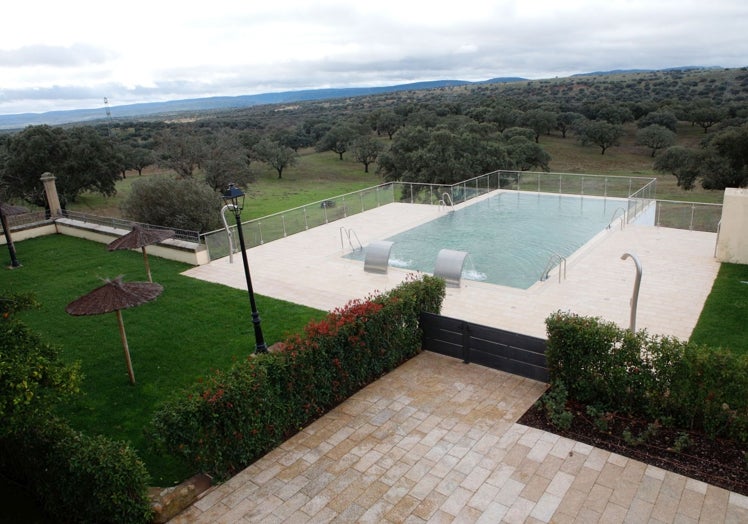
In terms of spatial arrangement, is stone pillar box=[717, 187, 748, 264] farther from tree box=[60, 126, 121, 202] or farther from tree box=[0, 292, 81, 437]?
tree box=[60, 126, 121, 202]

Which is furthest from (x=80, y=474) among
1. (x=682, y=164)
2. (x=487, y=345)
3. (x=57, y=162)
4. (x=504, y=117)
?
(x=504, y=117)

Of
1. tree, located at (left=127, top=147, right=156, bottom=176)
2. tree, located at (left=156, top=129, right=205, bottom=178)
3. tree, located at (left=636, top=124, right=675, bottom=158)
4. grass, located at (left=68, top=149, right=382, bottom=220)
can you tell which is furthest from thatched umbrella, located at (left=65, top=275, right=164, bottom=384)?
tree, located at (left=636, top=124, right=675, bottom=158)

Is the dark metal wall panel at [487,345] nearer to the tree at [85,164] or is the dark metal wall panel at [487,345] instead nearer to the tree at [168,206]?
the tree at [168,206]

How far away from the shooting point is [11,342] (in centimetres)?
570

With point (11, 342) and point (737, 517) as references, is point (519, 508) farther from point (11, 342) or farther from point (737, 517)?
point (11, 342)

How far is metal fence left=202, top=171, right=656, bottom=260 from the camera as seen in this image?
61.2 feet

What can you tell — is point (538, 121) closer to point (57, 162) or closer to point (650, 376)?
point (57, 162)

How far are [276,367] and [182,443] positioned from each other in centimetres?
153

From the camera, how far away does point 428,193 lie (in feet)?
75.2

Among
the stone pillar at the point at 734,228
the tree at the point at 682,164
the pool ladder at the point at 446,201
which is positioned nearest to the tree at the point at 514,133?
the tree at the point at 682,164

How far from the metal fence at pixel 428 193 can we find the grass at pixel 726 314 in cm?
719

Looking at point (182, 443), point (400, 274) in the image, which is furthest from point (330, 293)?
point (182, 443)

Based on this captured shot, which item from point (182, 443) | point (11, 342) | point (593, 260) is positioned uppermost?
point (11, 342)

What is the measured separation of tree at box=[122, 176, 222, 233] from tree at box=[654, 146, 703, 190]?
2841 cm
